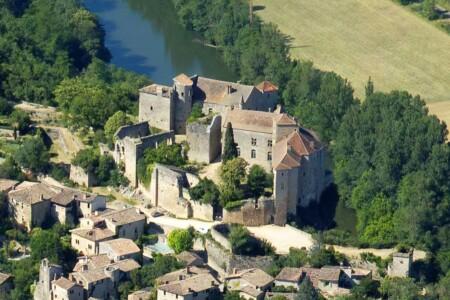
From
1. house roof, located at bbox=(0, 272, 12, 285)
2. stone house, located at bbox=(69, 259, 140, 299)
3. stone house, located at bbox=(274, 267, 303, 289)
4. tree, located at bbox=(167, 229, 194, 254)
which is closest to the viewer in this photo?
stone house, located at bbox=(274, 267, 303, 289)

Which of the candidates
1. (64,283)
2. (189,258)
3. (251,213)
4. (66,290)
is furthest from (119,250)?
(251,213)

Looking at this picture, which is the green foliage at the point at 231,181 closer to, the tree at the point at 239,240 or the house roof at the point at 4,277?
the tree at the point at 239,240

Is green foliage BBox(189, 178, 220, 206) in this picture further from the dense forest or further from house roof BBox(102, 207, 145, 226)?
the dense forest

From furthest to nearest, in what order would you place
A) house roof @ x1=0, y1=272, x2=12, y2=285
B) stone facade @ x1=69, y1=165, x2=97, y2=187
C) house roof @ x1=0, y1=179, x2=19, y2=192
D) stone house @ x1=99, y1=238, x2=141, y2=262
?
stone facade @ x1=69, y1=165, x2=97, y2=187, house roof @ x1=0, y1=179, x2=19, y2=192, stone house @ x1=99, y1=238, x2=141, y2=262, house roof @ x1=0, y1=272, x2=12, y2=285

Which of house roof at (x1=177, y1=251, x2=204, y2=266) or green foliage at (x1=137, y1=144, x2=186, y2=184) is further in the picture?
green foliage at (x1=137, y1=144, x2=186, y2=184)

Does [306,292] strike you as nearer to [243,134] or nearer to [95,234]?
[95,234]

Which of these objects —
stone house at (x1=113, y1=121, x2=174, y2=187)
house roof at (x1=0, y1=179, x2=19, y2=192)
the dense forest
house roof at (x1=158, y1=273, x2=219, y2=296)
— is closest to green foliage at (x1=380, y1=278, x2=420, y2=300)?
the dense forest
